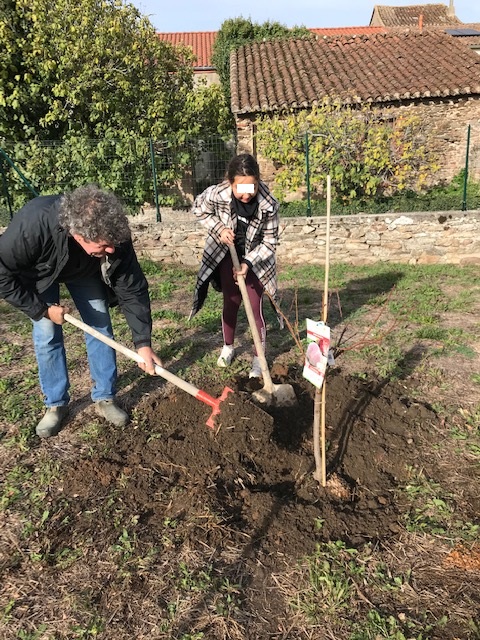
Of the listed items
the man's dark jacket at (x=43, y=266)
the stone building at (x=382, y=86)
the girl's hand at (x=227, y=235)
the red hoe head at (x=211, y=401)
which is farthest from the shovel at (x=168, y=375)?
the stone building at (x=382, y=86)

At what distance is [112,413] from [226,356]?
1177 mm

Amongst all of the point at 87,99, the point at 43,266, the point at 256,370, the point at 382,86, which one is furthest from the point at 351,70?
the point at 43,266

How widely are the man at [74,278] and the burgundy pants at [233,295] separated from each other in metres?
Answer: 0.88

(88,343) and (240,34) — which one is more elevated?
(240,34)

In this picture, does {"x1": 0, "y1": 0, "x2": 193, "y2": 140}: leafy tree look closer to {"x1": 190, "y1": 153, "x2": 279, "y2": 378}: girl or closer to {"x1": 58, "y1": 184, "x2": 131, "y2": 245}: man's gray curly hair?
{"x1": 190, "y1": 153, "x2": 279, "y2": 378}: girl

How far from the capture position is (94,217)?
244cm

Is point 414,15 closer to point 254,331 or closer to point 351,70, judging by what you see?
point 351,70

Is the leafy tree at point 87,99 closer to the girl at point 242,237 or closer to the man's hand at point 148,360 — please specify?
the girl at point 242,237

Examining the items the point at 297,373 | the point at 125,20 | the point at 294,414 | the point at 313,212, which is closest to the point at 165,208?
the point at 313,212

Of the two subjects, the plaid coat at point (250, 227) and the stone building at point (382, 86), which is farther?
the stone building at point (382, 86)

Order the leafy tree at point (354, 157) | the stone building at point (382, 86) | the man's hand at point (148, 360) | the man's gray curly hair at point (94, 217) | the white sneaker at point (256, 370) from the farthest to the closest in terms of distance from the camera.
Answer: the stone building at point (382, 86)
the leafy tree at point (354, 157)
the white sneaker at point (256, 370)
the man's hand at point (148, 360)
the man's gray curly hair at point (94, 217)

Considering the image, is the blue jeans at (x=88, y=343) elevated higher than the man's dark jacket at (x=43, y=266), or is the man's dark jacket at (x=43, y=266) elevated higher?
the man's dark jacket at (x=43, y=266)

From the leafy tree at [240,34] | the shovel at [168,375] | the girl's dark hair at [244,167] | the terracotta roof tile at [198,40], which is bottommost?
the shovel at [168,375]

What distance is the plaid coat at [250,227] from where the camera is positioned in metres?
3.54
